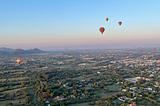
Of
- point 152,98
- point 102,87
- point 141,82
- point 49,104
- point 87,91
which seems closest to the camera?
point 49,104

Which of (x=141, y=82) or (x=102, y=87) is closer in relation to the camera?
(x=102, y=87)

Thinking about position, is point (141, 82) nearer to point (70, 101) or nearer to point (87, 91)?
point (87, 91)

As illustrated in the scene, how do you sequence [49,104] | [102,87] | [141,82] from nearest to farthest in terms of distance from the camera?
[49,104]
[102,87]
[141,82]

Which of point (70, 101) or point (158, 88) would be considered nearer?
point (70, 101)

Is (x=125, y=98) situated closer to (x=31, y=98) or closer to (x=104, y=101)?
(x=104, y=101)

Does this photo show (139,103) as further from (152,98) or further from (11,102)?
(11,102)

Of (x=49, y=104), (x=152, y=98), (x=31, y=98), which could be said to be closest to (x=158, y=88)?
(x=152, y=98)

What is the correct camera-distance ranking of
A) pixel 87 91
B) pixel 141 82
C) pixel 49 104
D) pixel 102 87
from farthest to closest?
1. pixel 141 82
2. pixel 102 87
3. pixel 87 91
4. pixel 49 104

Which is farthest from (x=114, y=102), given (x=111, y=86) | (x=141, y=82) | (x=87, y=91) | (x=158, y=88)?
A: (x=141, y=82)
